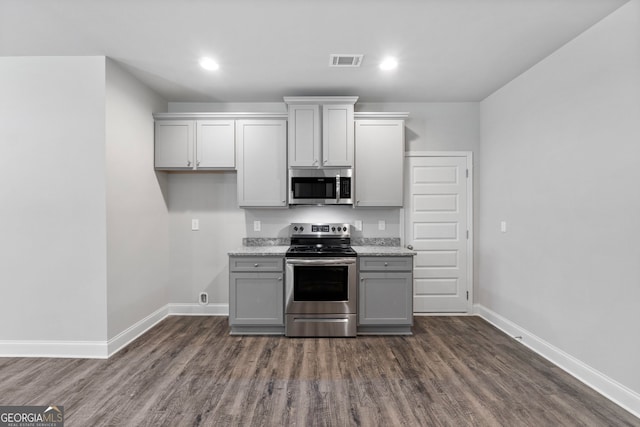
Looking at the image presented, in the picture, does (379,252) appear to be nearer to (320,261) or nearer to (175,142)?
(320,261)

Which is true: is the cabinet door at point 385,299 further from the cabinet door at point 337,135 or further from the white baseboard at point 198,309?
the white baseboard at point 198,309

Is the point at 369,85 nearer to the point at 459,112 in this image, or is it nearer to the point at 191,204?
the point at 459,112

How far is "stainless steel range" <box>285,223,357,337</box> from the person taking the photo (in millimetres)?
3422

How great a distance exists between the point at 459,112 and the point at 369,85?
1.37 meters

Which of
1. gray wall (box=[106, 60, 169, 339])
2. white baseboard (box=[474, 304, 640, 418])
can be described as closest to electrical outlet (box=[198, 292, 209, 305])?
gray wall (box=[106, 60, 169, 339])

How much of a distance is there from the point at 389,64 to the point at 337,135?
0.93 metres

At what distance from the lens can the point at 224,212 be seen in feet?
13.6

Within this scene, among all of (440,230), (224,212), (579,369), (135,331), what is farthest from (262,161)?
(579,369)

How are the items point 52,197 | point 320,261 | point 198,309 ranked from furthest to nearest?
point 198,309 < point 320,261 < point 52,197

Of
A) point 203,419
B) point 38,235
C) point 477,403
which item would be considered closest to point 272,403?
point 203,419

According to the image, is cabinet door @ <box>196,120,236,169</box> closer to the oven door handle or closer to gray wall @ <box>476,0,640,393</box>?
the oven door handle

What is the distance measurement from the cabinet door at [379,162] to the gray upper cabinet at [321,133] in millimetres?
166

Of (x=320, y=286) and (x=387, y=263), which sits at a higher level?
(x=387, y=263)

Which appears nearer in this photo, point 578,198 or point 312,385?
point 312,385
